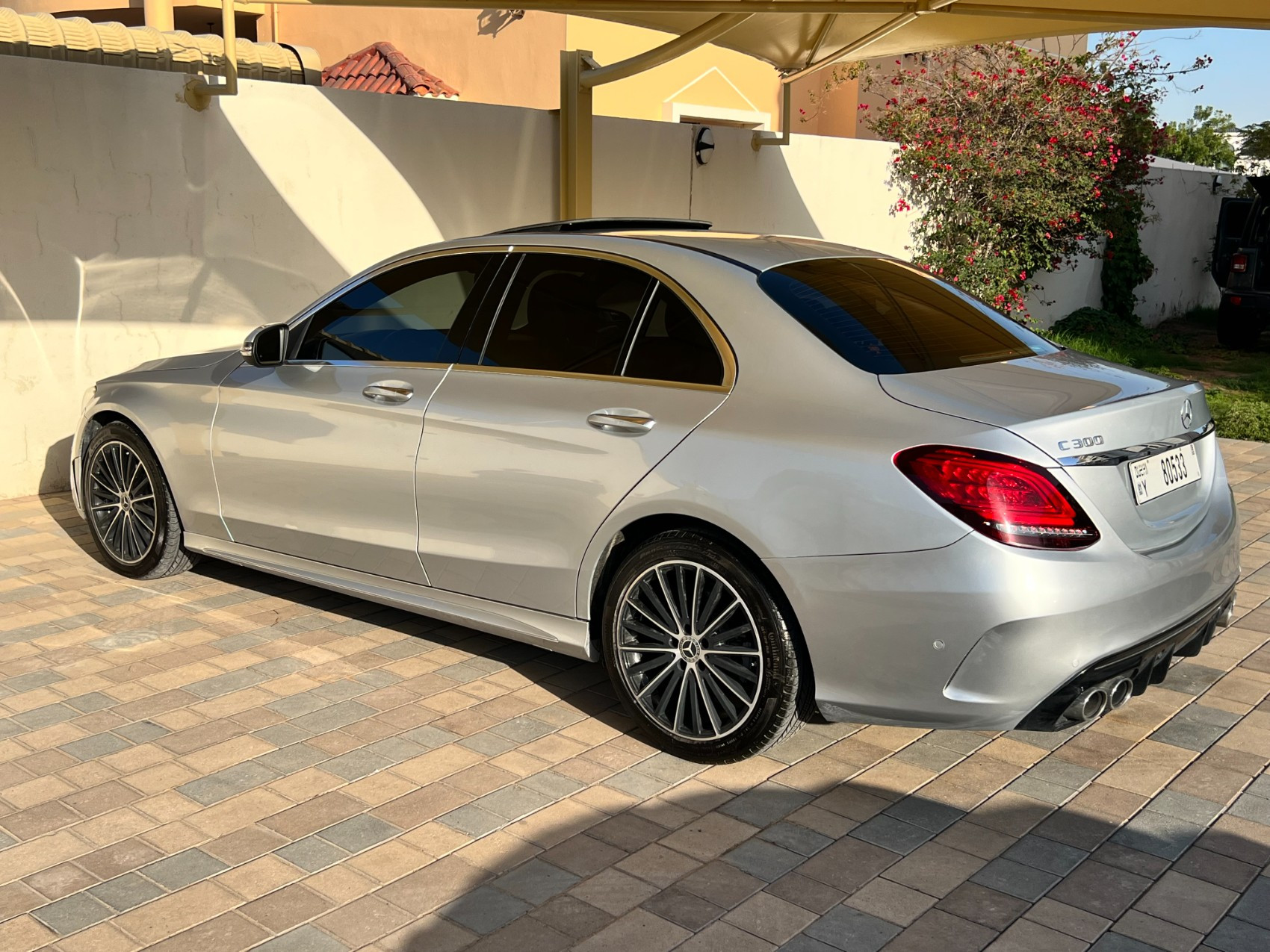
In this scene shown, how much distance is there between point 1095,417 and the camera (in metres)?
3.72

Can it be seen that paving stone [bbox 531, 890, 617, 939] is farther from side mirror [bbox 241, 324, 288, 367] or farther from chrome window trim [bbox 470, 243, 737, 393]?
side mirror [bbox 241, 324, 288, 367]

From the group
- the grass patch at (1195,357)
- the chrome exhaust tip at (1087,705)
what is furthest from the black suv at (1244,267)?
the chrome exhaust tip at (1087,705)

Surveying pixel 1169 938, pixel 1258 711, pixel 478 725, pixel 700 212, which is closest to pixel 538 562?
pixel 478 725

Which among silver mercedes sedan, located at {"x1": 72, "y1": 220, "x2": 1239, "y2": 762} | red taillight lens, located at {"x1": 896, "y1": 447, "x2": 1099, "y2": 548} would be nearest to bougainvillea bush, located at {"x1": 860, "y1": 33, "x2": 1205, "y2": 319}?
silver mercedes sedan, located at {"x1": 72, "y1": 220, "x2": 1239, "y2": 762}

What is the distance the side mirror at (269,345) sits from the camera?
5398mm

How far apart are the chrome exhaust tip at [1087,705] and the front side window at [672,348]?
4.75 feet

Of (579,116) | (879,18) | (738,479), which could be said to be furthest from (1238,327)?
(738,479)

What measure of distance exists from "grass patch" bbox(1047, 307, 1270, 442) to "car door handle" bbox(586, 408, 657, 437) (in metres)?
7.53

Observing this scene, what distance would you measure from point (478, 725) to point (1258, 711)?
9.29 feet

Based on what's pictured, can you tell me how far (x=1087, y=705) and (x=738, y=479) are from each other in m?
1.20

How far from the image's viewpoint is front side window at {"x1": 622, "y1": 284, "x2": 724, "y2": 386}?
4176 millimetres

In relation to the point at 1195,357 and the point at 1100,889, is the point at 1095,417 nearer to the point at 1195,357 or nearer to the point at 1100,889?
the point at 1100,889

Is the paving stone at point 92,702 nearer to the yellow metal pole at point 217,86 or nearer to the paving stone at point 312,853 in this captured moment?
the paving stone at point 312,853

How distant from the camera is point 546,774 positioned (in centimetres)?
410
